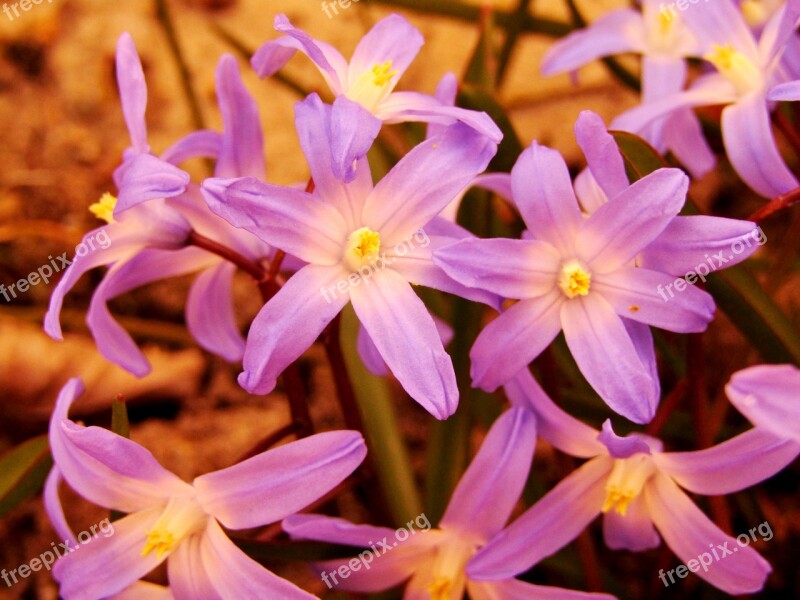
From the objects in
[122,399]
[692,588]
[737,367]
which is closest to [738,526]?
[692,588]

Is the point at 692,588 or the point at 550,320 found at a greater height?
the point at 550,320

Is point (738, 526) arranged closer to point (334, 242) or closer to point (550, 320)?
point (550, 320)

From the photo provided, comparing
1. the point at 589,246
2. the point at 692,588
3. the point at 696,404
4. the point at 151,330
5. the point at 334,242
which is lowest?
the point at 692,588

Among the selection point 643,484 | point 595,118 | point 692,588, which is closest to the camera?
point 595,118

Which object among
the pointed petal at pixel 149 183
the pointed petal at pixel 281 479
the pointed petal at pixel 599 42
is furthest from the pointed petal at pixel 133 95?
the pointed petal at pixel 599 42

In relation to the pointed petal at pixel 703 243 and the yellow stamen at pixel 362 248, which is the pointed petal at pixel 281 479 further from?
the pointed petal at pixel 703 243

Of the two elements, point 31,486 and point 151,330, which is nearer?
point 31,486

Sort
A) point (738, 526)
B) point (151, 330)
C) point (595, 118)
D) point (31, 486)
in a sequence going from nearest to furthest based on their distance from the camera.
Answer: point (595, 118) < point (31, 486) < point (738, 526) < point (151, 330)
